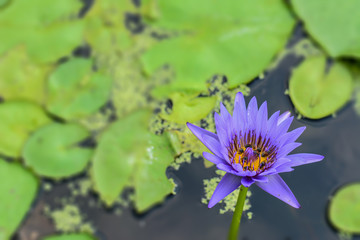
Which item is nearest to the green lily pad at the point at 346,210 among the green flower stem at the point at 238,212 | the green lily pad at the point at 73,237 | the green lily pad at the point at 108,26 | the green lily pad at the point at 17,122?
the green flower stem at the point at 238,212

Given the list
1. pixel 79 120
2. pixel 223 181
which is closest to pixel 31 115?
pixel 79 120

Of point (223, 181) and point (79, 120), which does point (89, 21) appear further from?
point (223, 181)

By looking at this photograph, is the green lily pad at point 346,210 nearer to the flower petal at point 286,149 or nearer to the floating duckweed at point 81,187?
the flower petal at point 286,149

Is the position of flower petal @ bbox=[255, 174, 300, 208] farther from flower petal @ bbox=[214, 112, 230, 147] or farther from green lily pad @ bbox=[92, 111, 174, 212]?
green lily pad @ bbox=[92, 111, 174, 212]

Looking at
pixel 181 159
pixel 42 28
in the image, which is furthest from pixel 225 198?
pixel 42 28

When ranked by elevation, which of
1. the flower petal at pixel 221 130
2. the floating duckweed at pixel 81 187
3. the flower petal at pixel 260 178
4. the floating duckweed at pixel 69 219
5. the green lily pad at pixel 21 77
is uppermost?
the flower petal at pixel 221 130

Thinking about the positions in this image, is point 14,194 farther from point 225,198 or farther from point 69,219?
point 225,198

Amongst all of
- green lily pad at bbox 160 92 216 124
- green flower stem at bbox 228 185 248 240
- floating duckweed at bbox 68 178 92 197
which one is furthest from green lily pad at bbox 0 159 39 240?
green flower stem at bbox 228 185 248 240
